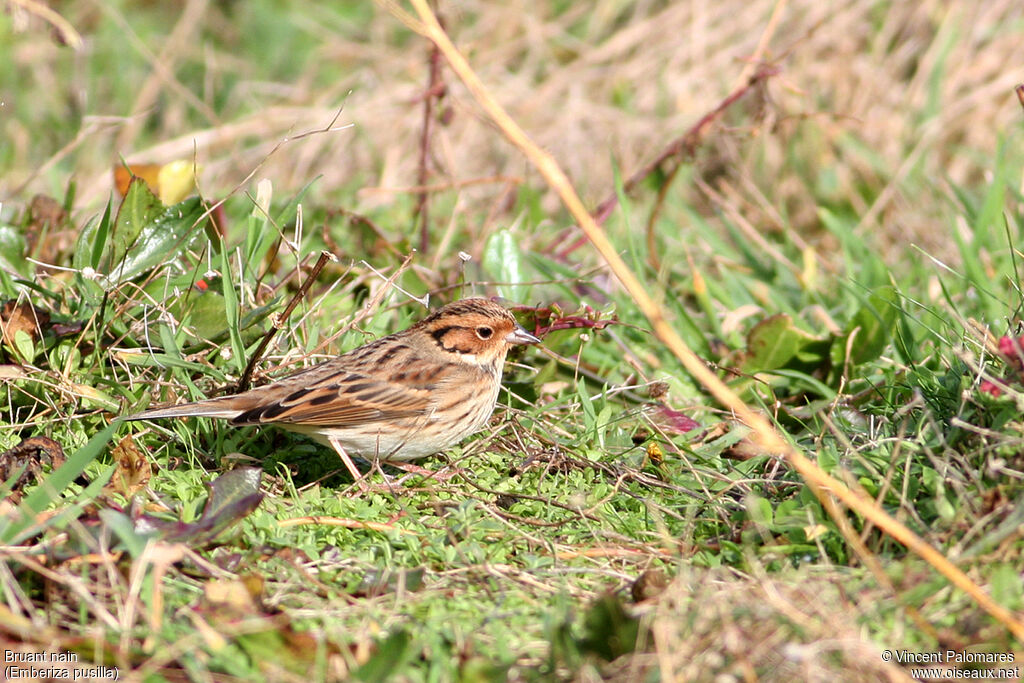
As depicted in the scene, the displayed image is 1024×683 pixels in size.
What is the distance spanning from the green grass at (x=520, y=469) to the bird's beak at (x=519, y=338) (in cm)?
15

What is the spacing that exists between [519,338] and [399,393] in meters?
0.56

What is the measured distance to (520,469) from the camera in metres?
4.03

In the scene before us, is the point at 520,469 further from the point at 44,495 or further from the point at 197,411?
the point at 44,495

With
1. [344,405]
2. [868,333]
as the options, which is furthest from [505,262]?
[868,333]


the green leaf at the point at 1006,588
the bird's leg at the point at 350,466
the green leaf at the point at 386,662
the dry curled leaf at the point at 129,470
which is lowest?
the bird's leg at the point at 350,466

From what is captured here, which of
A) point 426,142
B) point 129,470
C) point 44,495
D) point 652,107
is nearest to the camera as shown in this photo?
point 44,495

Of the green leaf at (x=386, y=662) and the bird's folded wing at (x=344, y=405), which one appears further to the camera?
the bird's folded wing at (x=344, y=405)

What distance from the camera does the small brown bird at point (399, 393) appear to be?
399cm

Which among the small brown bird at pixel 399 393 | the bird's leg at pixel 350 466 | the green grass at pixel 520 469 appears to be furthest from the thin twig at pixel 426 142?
the bird's leg at pixel 350 466

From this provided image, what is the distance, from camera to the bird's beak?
454 centimetres

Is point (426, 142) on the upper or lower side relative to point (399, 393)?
upper

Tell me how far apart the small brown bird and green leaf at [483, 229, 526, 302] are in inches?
24.6

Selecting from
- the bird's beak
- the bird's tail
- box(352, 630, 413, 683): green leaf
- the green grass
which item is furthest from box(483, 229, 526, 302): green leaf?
box(352, 630, 413, 683): green leaf

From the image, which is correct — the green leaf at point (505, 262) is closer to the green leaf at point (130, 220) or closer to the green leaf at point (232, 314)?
the green leaf at point (232, 314)
